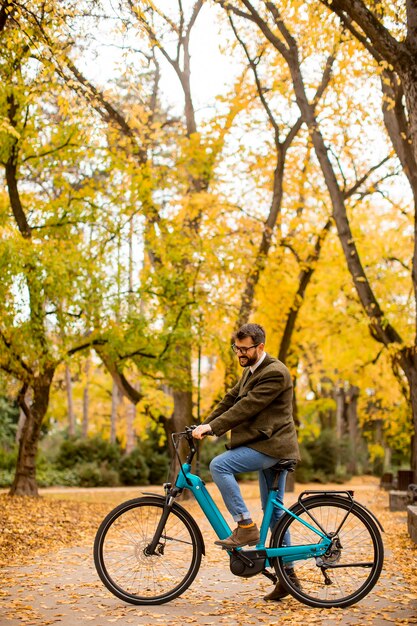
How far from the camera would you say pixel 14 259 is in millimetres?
12133

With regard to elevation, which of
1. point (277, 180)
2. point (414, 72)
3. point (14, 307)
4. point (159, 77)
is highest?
point (159, 77)

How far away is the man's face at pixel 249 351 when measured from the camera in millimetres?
5867

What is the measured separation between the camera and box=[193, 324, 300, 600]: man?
18.5 ft

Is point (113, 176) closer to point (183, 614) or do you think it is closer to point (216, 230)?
point (216, 230)

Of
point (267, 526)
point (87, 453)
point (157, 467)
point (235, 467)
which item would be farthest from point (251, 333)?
point (87, 453)

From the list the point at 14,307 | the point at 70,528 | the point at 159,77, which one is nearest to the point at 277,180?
the point at 159,77

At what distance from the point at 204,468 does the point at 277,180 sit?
12296 millimetres

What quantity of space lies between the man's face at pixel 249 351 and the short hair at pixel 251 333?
23mm

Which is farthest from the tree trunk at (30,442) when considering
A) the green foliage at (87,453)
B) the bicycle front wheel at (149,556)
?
the bicycle front wheel at (149,556)

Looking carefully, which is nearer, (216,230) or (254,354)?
(254,354)

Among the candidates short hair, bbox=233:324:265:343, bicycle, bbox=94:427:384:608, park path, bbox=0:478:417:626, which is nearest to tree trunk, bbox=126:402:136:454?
park path, bbox=0:478:417:626

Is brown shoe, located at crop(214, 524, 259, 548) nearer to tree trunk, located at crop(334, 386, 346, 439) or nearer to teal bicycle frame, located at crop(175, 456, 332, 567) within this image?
teal bicycle frame, located at crop(175, 456, 332, 567)

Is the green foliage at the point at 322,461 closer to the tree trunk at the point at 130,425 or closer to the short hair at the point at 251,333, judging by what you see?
the tree trunk at the point at 130,425

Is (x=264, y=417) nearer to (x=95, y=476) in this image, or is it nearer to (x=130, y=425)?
(x=95, y=476)
